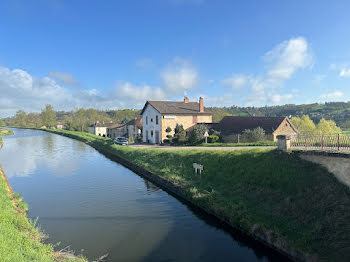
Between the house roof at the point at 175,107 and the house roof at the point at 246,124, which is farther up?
the house roof at the point at 175,107

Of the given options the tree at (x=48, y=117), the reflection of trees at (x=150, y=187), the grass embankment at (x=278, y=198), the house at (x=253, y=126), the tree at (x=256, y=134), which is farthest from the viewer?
the tree at (x=48, y=117)

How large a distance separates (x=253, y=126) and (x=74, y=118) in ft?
363

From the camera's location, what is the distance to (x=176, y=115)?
45.8 metres

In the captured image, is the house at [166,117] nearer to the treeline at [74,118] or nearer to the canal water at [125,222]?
the canal water at [125,222]

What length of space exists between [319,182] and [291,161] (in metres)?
2.55

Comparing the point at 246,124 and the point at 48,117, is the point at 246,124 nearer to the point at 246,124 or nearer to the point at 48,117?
the point at 246,124

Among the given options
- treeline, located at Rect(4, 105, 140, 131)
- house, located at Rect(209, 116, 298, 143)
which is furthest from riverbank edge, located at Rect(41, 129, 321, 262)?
treeline, located at Rect(4, 105, 140, 131)

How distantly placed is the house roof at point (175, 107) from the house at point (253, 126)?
5135 millimetres

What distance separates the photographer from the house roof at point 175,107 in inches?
1806

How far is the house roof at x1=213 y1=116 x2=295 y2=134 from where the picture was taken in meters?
36.7

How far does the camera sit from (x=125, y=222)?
15.6 m

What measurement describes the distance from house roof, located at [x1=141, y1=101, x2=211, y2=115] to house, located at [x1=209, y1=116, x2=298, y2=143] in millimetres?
5135

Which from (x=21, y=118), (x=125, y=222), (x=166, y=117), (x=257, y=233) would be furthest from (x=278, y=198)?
(x=21, y=118)

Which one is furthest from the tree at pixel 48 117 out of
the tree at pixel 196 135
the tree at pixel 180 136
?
the tree at pixel 196 135
